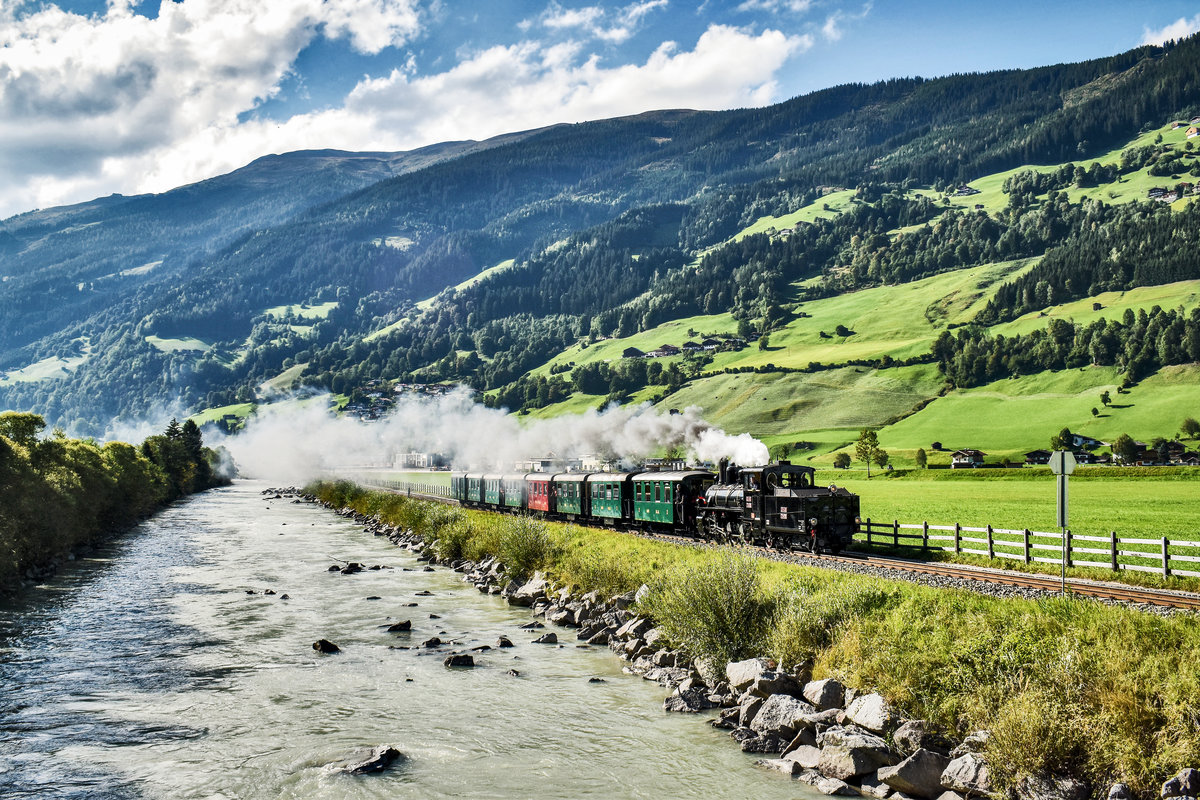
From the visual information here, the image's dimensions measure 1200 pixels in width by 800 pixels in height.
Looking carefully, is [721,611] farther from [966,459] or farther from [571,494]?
[966,459]

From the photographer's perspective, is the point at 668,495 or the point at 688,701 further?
the point at 668,495

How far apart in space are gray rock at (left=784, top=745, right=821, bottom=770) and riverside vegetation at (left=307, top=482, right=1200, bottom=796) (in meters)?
1.78

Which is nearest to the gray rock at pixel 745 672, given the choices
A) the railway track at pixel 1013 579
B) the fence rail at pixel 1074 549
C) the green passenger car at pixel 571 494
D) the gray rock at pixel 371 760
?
the gray rock at pixel 371 760

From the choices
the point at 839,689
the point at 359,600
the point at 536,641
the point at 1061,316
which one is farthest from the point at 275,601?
the point at 1061,316

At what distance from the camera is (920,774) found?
556 inches

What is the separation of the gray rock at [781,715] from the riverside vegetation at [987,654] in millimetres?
1330

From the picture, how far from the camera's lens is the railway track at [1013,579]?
23031 millimetres

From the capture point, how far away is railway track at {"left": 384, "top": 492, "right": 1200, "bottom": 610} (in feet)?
75.6

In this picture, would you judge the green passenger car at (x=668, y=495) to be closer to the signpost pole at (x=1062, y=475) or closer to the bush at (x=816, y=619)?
the signpost pole at (x=1062, y=475)

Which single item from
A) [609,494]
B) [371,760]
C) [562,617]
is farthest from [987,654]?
[609,494]

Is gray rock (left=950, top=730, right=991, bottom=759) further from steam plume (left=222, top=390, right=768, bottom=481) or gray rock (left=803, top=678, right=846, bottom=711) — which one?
steam plume (left=222, top=390, right=768, bottom=481)

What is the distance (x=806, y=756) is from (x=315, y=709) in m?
11.9

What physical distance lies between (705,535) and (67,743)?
30300mm

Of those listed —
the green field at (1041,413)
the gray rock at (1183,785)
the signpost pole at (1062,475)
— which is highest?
the signpost pole at (1062,475)
